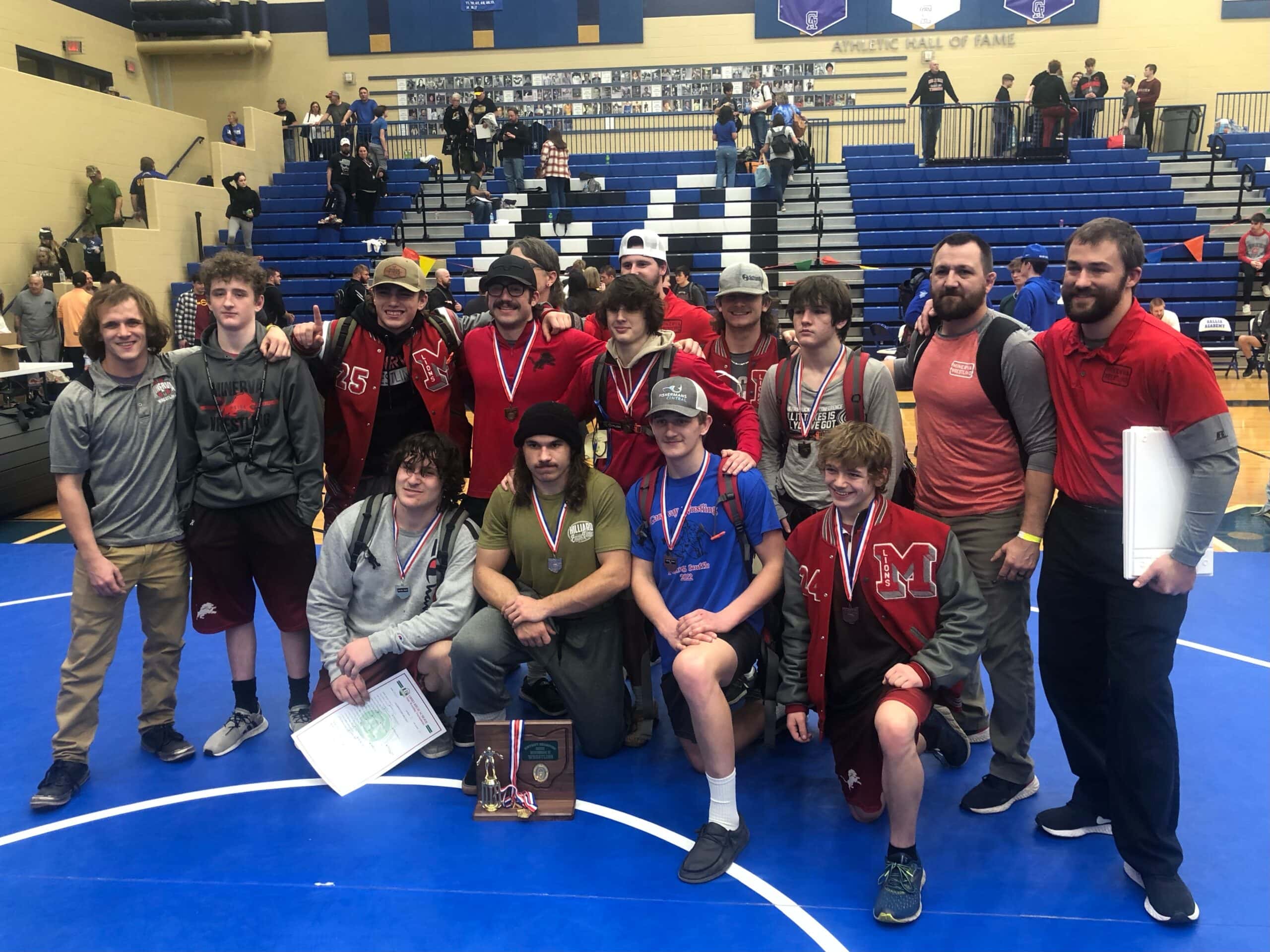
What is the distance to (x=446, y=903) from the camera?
3.03 m

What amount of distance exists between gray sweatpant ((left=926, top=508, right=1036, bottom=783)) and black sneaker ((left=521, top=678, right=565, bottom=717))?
1769mm

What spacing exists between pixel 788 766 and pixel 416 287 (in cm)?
261

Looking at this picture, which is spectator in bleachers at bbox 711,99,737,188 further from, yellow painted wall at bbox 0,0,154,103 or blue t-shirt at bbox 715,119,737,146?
yellow painted wall at bbox 0,0,154,103

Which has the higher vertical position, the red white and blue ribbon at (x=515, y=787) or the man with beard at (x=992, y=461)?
the man with beard at (x=992, y=461)

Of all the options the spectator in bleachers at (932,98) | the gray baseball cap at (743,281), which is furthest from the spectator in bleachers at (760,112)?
the gray baseball cap at (743,281)

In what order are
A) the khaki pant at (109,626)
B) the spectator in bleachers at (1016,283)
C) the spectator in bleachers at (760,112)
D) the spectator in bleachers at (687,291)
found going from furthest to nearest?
the spectator in bleachers at (760,112), the spectator in bleachers at (687,291), the spectator in bleachers at (1016,283), the khaki pant at (109,626)

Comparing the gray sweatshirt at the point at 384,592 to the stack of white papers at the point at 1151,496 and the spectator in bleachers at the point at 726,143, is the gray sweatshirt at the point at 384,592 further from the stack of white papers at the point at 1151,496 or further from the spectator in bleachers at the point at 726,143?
the spectator in bleachers at the point at 726,143

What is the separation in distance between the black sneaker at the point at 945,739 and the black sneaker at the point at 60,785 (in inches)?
128

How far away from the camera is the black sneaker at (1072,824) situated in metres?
3.30

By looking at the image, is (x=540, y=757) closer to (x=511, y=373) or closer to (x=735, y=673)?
(x=735, y=673)

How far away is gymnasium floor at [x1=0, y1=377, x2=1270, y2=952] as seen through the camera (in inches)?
113

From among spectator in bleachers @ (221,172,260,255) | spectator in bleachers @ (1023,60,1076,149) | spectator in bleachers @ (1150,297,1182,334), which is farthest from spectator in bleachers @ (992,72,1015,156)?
spectator in bleachers @ (221,172,260,255)

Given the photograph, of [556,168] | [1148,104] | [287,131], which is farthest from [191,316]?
[1148,104]

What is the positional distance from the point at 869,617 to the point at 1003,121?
60.8ft
